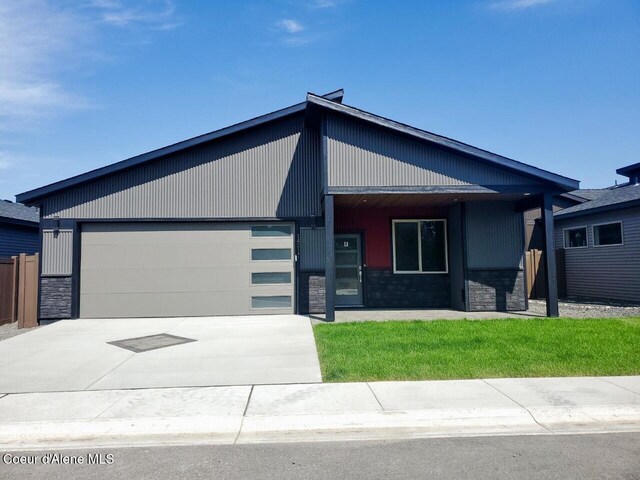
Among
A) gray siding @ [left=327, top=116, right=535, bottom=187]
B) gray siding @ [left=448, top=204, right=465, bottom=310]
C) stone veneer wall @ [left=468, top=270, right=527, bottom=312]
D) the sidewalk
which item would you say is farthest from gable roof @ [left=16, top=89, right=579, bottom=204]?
the sidewalk

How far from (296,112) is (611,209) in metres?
11.3

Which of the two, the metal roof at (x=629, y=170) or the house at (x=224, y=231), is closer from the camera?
the house at (x=224, y=231)

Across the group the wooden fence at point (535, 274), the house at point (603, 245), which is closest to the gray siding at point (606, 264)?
the house at point (603, 245)

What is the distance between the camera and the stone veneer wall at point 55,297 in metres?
11.4

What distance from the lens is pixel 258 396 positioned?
5184 mm

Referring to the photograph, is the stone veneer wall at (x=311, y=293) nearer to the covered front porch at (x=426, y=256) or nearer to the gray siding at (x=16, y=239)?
the covered front porch at (x=426, y=256)

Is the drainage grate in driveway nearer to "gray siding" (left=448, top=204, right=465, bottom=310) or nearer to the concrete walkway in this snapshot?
the concrete walkway

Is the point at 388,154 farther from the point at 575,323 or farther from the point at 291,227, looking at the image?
the point at 575,323

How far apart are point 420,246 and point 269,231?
4784 millimetres

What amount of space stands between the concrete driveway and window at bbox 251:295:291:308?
1370 millimetres

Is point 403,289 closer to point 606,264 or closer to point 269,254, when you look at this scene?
point 269,254

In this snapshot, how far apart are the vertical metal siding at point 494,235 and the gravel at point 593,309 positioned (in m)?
1.73

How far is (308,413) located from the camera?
4555 mm

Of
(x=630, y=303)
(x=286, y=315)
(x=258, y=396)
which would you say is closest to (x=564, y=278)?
(x=630, y=303)
